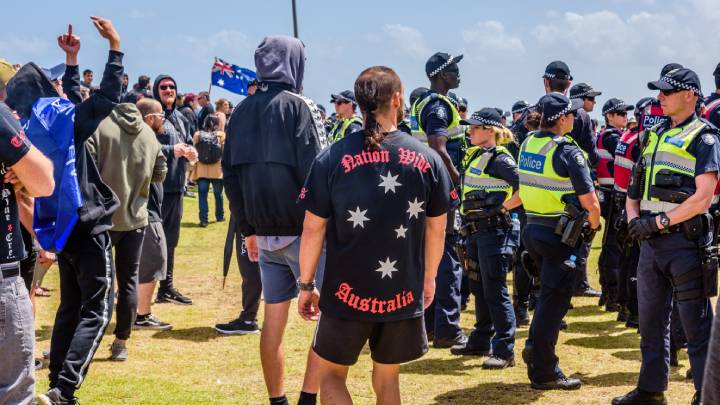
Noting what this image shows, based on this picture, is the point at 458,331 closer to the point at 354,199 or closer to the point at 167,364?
the point at 167,364

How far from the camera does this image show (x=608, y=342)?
8328mm

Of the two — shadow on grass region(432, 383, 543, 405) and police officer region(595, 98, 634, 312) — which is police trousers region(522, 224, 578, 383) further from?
police officer region(595, 98, 634, 312)

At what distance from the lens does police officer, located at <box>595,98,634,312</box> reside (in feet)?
31.9

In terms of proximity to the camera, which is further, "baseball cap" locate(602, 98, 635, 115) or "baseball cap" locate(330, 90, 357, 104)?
"baseball cap" locate(330, 90, 357, 104)

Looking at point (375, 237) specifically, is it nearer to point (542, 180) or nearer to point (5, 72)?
point (5, 72)

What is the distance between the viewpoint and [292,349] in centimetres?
796

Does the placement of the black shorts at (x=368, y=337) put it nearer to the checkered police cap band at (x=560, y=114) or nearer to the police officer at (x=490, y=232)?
the checkered police cap band at (x=560, y=114)

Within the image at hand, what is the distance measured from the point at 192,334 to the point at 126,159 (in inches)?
89.3

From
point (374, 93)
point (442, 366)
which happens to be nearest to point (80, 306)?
point (374, 93)

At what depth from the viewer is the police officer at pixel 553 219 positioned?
6230 mm

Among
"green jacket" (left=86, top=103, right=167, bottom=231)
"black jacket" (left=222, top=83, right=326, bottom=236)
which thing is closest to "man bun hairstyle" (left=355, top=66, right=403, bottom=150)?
"black jacket" (left=222, top=83, right=326, bottom=236)

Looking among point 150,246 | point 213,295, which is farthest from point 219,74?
point 150,246

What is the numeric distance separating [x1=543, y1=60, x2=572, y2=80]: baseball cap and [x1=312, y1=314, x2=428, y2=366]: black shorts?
5870 millimetres

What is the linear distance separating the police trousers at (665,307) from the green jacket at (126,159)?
407 cm
